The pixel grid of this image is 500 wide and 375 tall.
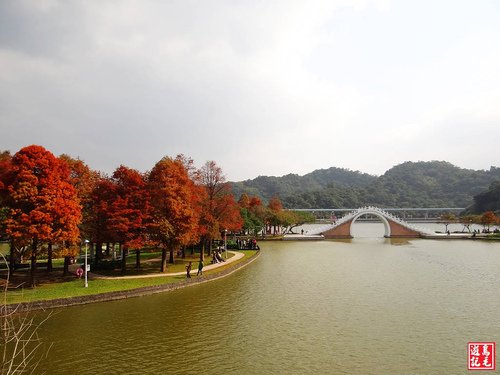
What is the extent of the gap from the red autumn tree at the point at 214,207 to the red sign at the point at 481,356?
2888cm

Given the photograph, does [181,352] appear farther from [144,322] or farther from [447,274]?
[447,274]

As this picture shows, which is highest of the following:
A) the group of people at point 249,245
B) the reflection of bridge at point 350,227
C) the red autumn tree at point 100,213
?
the red autumn tree at point 100,213

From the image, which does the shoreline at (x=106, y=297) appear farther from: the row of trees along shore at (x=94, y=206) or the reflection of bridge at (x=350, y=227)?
the reflection of bridge at (x=350, y=227)

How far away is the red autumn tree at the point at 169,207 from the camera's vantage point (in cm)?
3603

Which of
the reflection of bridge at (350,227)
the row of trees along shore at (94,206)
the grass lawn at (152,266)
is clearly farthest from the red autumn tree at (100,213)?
the reflection of bridge at (350,227)

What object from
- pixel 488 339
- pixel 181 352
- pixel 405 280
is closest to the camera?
pixel 181 352

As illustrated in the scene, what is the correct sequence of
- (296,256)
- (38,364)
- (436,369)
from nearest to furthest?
(436,369) → (38,364) → (296,256)

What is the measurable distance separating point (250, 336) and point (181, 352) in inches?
158

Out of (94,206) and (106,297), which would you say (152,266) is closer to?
(94,206)

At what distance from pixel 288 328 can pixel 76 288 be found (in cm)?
1892

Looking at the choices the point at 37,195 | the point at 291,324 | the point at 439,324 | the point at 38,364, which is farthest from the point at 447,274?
the point at 37,195

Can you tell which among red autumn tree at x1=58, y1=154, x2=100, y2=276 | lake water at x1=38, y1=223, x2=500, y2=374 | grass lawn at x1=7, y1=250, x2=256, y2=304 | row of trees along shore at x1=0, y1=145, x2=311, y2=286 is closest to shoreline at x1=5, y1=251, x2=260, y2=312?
grass lawn at x1=7, y1=250, x2=256, y2=304

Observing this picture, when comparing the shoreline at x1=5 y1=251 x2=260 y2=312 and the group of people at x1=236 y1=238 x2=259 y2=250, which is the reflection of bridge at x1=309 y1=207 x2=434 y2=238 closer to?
the group of people at x1=236 y1=238 x2=259 y2=250

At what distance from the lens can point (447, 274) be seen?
37156 millimetres
